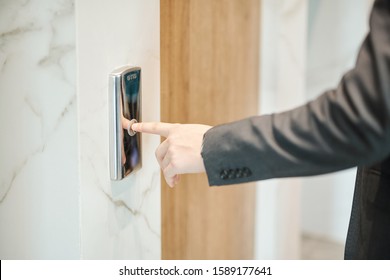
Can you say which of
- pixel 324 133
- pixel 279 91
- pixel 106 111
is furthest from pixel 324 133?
pixel 279 91

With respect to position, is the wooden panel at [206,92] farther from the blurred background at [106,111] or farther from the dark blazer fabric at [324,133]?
the dark blazer fabric at [324,133]

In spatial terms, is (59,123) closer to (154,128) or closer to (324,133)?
(154,128)

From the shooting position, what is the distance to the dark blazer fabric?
565 mm

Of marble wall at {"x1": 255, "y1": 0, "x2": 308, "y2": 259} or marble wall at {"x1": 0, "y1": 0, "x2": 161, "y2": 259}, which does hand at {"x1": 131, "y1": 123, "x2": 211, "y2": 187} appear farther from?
marble wall at {"x1": 255, "y1": 0, "x2": 308, "y2": 259}

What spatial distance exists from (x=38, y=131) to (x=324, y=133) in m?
0.38

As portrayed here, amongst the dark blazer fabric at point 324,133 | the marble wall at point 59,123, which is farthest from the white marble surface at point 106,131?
the dark blazer fabric at point 324,133

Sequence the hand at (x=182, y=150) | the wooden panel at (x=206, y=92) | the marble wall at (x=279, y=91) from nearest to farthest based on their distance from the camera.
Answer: the hand at (x=182, y=150) → the wooden panel at (x=206, y=92) → the marble wall at (x=279, y=91)

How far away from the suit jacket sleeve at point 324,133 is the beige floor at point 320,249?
1738 millimetres

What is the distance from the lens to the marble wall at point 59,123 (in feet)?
2.36

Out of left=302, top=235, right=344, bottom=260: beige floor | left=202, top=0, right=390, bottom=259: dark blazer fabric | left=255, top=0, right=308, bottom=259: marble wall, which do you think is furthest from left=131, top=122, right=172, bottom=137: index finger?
left=302, top=235, right=344, bottom=260: beige floor

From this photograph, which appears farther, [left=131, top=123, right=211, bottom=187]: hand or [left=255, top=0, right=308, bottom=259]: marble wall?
[left=255, top=0, right=308, bottom=259]: marble wall

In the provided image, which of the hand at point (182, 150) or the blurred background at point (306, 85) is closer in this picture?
the hand at point (182, 150)
